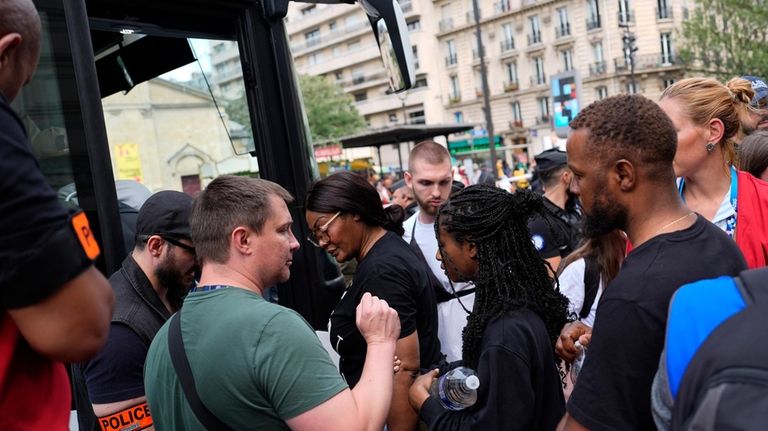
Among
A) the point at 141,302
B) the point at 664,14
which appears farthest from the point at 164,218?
the point at 664,14

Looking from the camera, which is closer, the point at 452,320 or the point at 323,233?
the point at 323,233

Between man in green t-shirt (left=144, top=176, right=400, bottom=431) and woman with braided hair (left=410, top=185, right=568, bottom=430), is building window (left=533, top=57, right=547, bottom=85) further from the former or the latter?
man in green t-shirt (left=144, top=176, right=400, bottom=431)

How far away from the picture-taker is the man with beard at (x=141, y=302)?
2457 millimetres

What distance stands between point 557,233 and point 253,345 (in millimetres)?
3006

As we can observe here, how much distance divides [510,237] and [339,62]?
69432mm

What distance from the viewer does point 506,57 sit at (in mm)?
56719

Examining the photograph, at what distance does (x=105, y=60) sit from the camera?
3832 millimetres

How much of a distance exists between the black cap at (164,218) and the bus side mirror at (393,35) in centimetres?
156

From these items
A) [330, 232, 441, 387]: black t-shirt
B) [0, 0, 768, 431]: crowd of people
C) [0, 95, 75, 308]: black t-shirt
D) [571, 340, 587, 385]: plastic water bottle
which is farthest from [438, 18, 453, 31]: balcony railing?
[0, 95, 75, 308]: black t-shirt

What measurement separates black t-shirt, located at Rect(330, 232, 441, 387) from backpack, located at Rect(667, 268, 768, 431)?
178cm

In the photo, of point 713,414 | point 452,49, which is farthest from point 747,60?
point 713,414

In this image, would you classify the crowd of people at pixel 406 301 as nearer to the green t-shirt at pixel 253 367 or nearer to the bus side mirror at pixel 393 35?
the green t-shirt at pixel 253 367

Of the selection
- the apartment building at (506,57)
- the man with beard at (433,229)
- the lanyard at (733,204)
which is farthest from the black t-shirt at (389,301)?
the apartment building at (506,57)

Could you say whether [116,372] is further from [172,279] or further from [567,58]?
[567,58]
